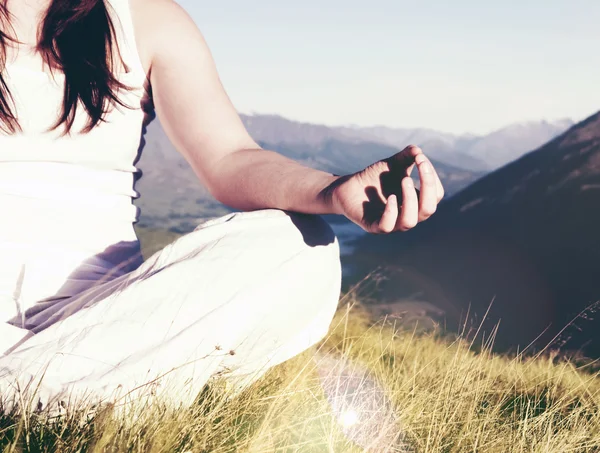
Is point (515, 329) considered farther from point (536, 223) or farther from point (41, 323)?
point (41, 323)

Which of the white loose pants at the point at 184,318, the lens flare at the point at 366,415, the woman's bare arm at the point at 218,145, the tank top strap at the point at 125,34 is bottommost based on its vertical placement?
the lens flare at the point at 366,415

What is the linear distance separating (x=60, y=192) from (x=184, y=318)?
78 cm

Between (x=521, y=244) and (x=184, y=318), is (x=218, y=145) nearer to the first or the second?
(x=184, y=318)

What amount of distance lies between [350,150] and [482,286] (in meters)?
162

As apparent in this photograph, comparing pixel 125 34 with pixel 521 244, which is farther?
pixel 521 244

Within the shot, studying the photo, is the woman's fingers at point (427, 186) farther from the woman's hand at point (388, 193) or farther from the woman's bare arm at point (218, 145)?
the woman's bare arm at point (218, 145)

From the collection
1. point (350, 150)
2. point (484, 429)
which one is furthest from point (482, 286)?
point (350, 150)

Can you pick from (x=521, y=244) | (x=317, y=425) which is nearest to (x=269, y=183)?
(x=317, y=425)

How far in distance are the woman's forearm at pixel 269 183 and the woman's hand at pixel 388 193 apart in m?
0.08

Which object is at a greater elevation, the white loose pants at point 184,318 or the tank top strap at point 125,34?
the tank top strap at point 125,34

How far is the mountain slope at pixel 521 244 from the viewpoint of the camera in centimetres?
2550

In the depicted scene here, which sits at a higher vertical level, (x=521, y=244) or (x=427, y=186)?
(x=427, y=186)

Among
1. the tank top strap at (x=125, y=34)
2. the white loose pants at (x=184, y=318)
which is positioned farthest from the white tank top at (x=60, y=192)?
the white loose pants at (x=184, y=318)

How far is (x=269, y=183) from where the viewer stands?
63.6 inches
